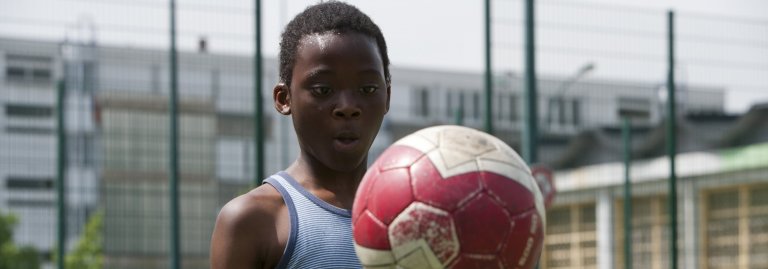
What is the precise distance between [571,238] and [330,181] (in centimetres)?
1472

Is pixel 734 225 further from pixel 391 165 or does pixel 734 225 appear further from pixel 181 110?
pixel 391 165

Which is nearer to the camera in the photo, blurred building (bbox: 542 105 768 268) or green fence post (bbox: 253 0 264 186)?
green fence post (bbox: 253 0 264 186)

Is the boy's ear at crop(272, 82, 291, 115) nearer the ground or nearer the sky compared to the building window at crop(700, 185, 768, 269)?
nearer the sky

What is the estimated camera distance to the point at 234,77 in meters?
10.7

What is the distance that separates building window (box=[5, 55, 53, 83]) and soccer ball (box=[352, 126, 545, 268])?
10.4 m

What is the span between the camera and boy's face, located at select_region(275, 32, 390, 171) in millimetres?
3145

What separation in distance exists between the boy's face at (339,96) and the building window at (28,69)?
981 centimetres

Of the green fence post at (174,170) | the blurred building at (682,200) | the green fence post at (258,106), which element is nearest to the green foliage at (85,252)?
the blurred building at (682,200)

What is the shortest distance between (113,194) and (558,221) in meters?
7.54

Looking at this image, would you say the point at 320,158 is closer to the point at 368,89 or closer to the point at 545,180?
the point at 368,89

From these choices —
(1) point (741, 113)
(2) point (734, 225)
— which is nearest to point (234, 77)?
(1) point (741, 113)

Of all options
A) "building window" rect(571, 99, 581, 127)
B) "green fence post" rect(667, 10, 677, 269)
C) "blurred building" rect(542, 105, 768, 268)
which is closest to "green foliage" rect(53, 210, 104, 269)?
"blurred building" rect(542, 105, 768, 268)

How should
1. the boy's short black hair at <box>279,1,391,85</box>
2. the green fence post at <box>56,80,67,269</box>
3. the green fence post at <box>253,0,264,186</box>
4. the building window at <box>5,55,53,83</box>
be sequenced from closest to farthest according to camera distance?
the boy's short black hair at <box>279,1,391,85</box>, the green fence post at <box>253,0,264,186</box>, the green fence post at <box>56,80,67,269</box>, the building window at <box>5,55,53,83</box>

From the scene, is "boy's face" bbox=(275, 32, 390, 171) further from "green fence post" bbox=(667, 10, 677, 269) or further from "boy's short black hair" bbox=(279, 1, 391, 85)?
"green fence post" bbox=(667, 10, 677, 269)
